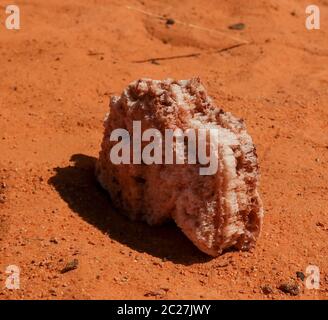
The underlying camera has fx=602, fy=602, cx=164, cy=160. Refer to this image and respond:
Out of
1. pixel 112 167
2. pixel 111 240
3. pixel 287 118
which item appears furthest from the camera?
pixel 287 118

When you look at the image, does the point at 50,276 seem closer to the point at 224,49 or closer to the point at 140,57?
the point at 140,57

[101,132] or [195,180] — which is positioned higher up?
[101,132]

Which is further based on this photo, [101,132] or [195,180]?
[101,132]

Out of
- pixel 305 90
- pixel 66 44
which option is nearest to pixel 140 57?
pixel 66 44
